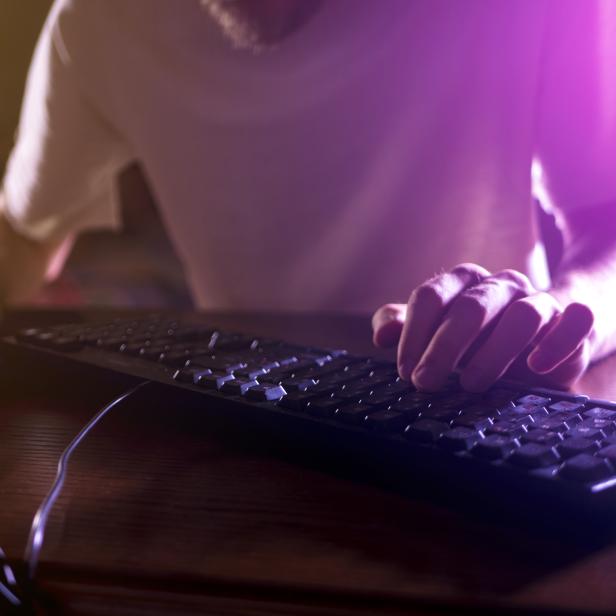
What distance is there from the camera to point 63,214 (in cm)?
119

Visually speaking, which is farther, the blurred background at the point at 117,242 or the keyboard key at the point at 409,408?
the blurred background at the point at 117,242

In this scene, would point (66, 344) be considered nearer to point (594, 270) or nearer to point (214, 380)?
point (214, 380)

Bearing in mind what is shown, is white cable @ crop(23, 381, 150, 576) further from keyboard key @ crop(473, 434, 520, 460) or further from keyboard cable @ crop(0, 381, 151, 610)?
keyboard key @ crop(473, 434, 520, 460)

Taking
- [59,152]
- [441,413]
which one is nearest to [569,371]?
[441,413]

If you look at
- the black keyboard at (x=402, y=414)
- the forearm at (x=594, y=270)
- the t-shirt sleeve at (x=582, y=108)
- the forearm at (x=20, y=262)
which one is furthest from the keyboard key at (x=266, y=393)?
the forearm at (x=20, y=262)

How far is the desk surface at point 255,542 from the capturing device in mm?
224

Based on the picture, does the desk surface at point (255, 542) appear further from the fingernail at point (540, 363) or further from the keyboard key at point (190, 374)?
the fingernail at point (540, 363)

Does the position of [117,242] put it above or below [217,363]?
below

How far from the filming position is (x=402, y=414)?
1.09 ft

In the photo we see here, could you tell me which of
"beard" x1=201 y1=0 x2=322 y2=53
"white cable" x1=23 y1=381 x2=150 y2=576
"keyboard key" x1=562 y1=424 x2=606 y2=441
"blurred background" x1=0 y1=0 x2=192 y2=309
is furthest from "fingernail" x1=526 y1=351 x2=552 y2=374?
"blurred background" x1=0 y1=0 x2=192 y2=309

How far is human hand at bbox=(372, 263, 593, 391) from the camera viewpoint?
15.2 inches

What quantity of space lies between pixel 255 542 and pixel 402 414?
102 millimetres

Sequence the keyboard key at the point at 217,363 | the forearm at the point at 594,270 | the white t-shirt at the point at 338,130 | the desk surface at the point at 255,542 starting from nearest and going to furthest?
the desk surface at the point at 255,542, the keyboard key at the point at 217,363, the forearm at the point at 594,270, the white t-shirt at the point at 338,130

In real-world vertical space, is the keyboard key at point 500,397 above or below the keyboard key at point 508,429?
below
